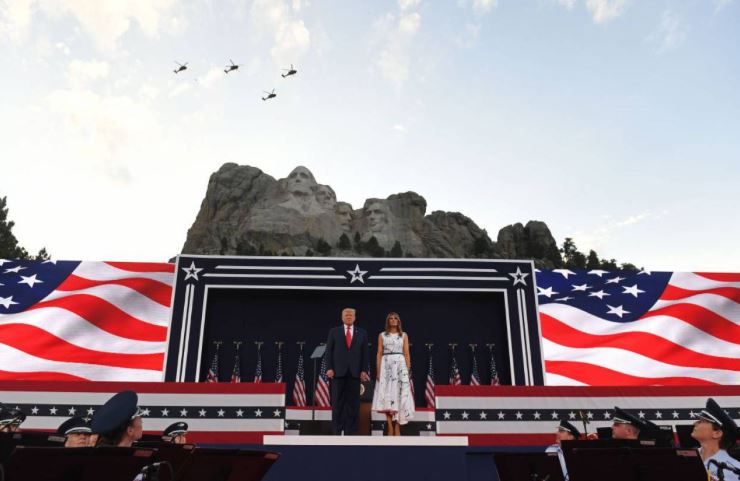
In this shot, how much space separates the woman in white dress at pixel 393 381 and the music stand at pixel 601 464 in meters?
5.55

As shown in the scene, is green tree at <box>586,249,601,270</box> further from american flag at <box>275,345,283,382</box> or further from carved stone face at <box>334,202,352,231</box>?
american flag at <box>275,345,283,382</box>

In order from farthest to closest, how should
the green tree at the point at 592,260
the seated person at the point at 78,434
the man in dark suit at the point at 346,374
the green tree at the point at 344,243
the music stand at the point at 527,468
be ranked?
the green tree at the point at 344,243 → the green tree at the point at 592,260 → the man in dark suit at the point at 346,374 → the seated person at the point at 78,434 → the music stand at the point at 527,468

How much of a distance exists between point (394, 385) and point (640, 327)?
6.88 metres

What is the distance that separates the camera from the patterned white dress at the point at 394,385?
9234 millimetres

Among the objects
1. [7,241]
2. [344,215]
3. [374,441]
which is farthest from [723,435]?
[344,215]

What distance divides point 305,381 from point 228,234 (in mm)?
82897

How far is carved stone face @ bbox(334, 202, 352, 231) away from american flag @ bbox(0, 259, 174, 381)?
273ft

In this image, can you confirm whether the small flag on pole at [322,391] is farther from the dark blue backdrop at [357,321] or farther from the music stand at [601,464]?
the music stand at [601,464]

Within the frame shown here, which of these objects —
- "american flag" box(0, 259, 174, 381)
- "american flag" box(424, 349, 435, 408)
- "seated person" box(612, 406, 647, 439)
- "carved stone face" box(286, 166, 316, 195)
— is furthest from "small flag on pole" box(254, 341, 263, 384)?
"carved stone face" box(286, 166, 316, 195)

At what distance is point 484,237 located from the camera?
327ft

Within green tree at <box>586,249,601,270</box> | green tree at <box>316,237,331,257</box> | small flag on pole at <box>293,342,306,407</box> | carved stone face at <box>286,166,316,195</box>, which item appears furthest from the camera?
carved stone face at <box>286,166,316,195</box>

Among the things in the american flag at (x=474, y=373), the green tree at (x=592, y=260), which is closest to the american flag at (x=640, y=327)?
the american flag at (x=474, y=373)

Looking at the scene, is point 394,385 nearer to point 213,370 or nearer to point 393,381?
point 393,381

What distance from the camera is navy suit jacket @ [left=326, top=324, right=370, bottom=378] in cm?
929
